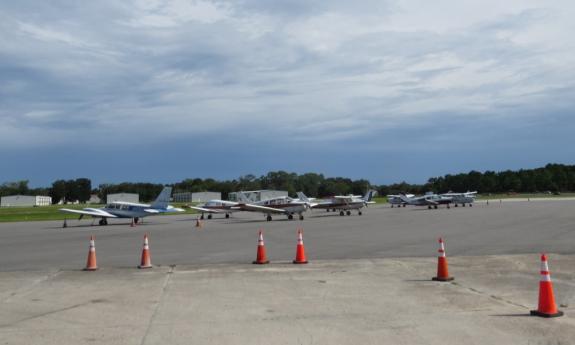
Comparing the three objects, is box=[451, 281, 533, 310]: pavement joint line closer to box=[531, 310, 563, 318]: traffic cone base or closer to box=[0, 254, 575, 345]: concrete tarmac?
box=[0, 254, 575, 345]: concrete tarmac

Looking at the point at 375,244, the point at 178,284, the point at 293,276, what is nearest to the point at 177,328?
the point at 178,284

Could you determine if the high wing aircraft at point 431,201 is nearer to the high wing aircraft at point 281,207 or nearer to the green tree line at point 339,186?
the high wing aircraft at point 281,207

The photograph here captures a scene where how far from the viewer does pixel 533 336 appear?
625 centimetres

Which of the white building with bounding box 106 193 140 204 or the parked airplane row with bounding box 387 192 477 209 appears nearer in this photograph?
the parked airplane row with bounding box 387 192 477 209

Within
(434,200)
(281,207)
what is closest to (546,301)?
(281,207)

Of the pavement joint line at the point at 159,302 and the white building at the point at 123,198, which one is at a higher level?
the white building at the point at 123,198

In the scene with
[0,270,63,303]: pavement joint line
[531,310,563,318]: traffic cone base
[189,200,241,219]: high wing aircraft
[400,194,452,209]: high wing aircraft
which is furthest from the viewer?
[400,194,452,209]: high wing aircraft

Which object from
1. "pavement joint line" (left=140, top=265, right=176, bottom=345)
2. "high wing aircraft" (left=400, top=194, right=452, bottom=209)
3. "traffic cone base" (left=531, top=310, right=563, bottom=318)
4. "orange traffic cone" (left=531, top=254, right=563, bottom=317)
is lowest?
"pavement joint line" (left=140, top=265, right=176, bottom=345)

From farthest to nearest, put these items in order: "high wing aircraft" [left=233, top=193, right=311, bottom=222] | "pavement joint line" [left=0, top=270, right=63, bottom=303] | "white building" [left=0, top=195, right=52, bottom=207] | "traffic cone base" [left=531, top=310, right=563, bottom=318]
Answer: "white building" [left=0, top=195, right=52, bottom=207]
"high wing aircraft" [left=233, top=193, right=311, bottom=222]
"pavement joint line" [left=0, top=270, right=63, bottom=303]
"traffic cone base" [left=531, top=310, right=563, bottom=318]

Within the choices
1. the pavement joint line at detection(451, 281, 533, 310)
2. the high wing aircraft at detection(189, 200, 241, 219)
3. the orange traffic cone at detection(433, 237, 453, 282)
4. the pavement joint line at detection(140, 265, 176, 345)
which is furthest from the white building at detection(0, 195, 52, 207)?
the pavement joint line at detection(451, 281, 533, 310)

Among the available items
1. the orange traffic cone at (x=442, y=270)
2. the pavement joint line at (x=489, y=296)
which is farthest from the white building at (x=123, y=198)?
the pavement joint line at (x=489, y=296)

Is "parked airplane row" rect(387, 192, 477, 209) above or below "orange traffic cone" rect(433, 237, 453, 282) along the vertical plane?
above

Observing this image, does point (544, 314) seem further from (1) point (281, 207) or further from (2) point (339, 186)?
(2) point (339, 186)

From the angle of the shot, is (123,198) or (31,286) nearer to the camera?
(31,286)
